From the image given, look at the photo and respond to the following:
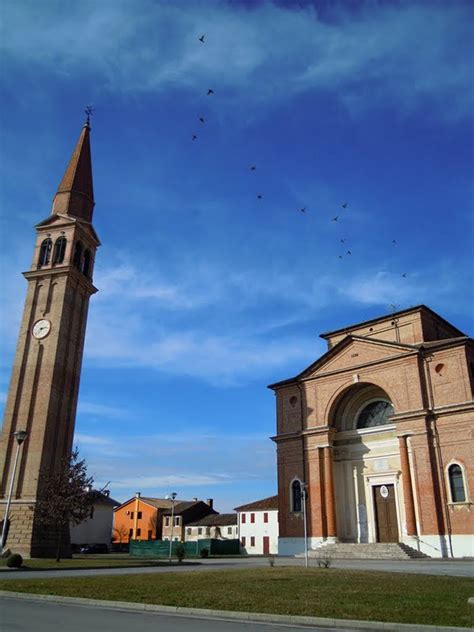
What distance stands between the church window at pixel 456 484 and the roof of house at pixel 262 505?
3927 centimetres

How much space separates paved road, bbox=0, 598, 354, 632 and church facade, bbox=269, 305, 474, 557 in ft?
56.2

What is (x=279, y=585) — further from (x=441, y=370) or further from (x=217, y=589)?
(x=441, y=370)

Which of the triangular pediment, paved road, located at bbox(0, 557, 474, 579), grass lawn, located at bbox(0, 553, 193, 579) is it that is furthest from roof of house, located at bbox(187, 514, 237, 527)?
paved road, located at bbox(0, 557, 474, 579)

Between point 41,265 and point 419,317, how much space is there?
29107 millimetres

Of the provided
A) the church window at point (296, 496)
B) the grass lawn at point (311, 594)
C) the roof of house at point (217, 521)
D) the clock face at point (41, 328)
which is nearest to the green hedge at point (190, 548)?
the church window at point (296, 496)

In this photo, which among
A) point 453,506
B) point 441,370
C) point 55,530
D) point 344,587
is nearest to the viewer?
point 344,587

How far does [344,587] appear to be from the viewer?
12.4m

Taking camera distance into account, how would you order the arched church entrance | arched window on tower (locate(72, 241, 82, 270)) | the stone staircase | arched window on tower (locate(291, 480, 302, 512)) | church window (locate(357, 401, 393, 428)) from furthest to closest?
arched window on tower (locate(72, 241, 82, 270)), arched window on tower (locate(291, 480, 302, 512)), church window (locate(357, 401, 393, 428)), the arched church entrance, the stone staircase

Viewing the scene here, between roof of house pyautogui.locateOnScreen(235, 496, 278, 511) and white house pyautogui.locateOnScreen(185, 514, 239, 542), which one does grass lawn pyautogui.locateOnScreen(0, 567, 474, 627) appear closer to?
roof of house pyautogui.locateOnScreen(235, 496, 278, 511)

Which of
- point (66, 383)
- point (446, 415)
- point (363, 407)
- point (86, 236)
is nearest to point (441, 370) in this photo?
point (446, 415)

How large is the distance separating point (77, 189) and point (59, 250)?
19.6 ft

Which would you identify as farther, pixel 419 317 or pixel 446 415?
pixel 419 317

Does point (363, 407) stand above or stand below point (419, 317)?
below

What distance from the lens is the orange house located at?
76438mm
